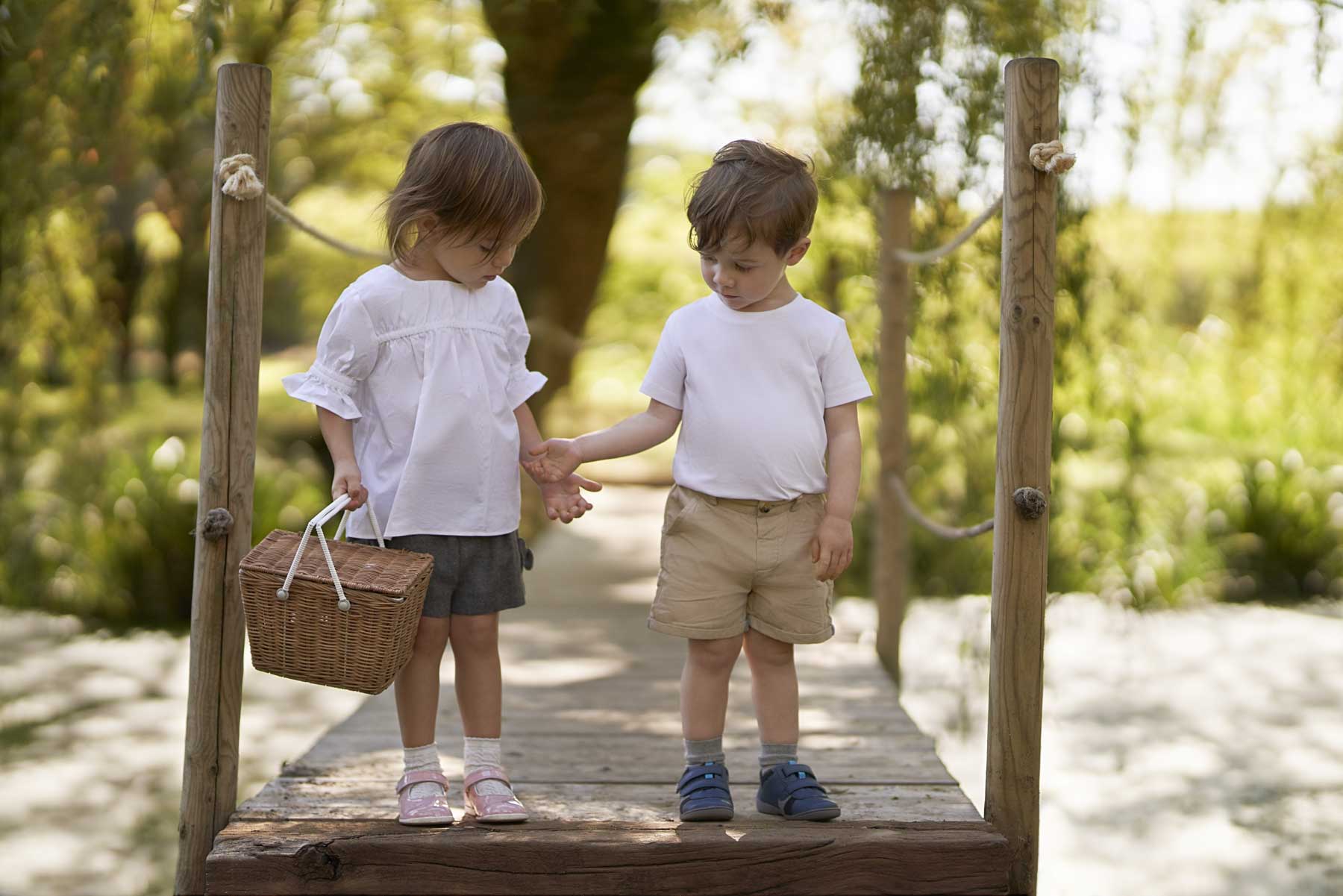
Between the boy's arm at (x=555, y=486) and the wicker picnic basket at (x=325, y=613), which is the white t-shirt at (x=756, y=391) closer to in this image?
the boy's arm at (x=555, y=486)

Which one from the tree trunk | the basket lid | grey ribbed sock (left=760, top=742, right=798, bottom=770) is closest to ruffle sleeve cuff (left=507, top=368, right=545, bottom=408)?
the basket lid

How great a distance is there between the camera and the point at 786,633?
247cm

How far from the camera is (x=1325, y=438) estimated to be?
299 inches

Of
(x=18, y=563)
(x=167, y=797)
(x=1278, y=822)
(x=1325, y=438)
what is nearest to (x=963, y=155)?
(x=1278, y=822)

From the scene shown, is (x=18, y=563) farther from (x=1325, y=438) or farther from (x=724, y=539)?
(x=1325, y=438)

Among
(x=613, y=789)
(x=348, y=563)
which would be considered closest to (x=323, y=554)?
(x=348, y=563)

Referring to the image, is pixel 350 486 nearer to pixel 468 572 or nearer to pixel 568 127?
pixel 468 572

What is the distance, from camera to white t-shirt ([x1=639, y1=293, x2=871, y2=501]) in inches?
95.7

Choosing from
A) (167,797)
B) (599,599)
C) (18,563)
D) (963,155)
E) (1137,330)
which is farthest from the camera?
(1137,330)

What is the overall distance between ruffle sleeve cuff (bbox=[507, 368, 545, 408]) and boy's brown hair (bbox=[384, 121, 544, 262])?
0.83 feet

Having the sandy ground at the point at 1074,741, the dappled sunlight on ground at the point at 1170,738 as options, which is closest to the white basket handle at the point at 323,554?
the sandy ground at the point at 1074,741

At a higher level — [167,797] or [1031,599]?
[1031,599]

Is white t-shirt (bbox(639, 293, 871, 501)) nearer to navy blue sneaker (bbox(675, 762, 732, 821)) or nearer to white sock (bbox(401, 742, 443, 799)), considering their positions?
navy blue sneaker (bbox(675, 762, 732, 821))

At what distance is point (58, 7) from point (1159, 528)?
19.2ft
